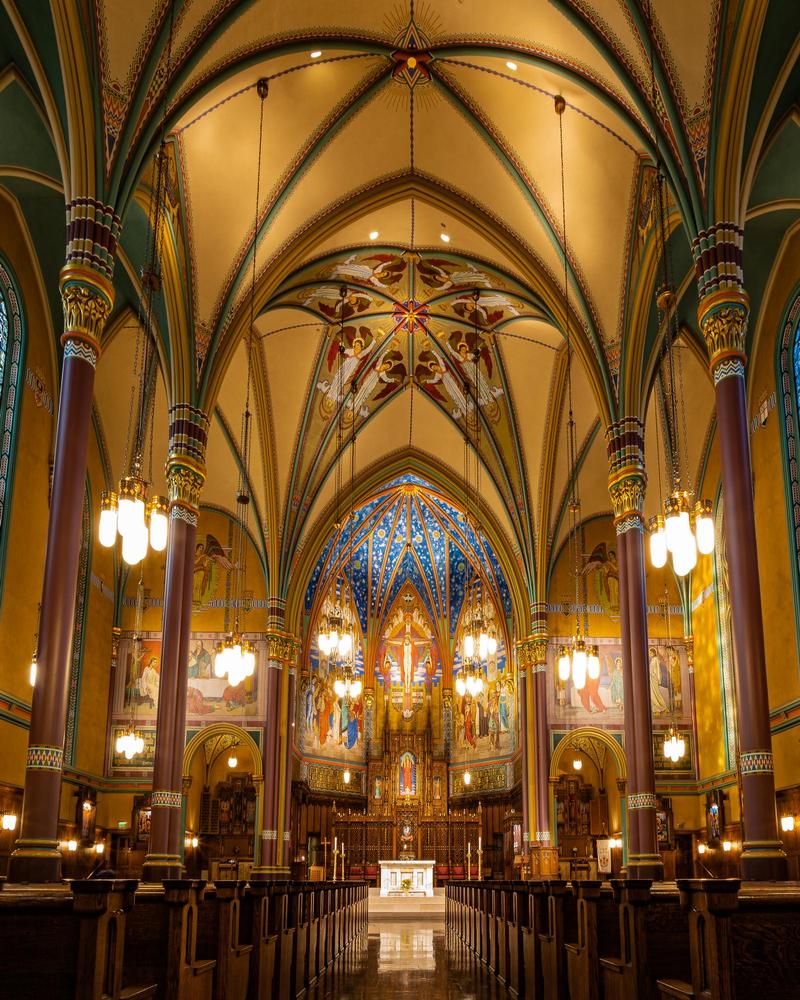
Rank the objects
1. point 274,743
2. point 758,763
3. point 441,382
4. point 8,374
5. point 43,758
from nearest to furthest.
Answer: point 43,758 → point 758,763 → point 8,374 → point 441,382 → point 274,743

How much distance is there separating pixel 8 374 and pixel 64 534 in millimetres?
8392

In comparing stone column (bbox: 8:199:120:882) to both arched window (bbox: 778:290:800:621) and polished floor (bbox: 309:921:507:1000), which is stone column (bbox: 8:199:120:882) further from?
arched window (bbox: 778:290:800:621)

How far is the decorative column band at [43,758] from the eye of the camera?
10.6 metres

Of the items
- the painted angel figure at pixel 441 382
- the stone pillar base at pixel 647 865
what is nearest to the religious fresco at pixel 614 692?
the painted angel figure at pixel 441 382

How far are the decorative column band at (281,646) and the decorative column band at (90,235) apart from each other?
56.0ft

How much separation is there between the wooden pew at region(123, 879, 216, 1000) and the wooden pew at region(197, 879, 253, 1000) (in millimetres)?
830

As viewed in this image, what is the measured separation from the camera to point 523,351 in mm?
24719

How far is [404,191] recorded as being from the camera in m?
20.0

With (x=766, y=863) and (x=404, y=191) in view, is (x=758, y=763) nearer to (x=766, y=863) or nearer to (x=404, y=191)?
(x=766, y=863)

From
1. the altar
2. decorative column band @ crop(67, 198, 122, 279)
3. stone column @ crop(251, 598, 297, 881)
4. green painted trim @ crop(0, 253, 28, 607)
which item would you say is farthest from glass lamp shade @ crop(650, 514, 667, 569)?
the altar

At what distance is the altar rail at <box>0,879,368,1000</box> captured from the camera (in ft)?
15.4

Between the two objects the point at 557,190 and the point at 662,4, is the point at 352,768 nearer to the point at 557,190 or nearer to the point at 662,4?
the point at 557,190

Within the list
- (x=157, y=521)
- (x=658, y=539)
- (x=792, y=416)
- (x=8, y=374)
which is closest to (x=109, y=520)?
(x=157, y=521)

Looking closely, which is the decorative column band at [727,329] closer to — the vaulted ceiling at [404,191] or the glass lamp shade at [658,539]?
the vaulted ceiling at [404,191]
